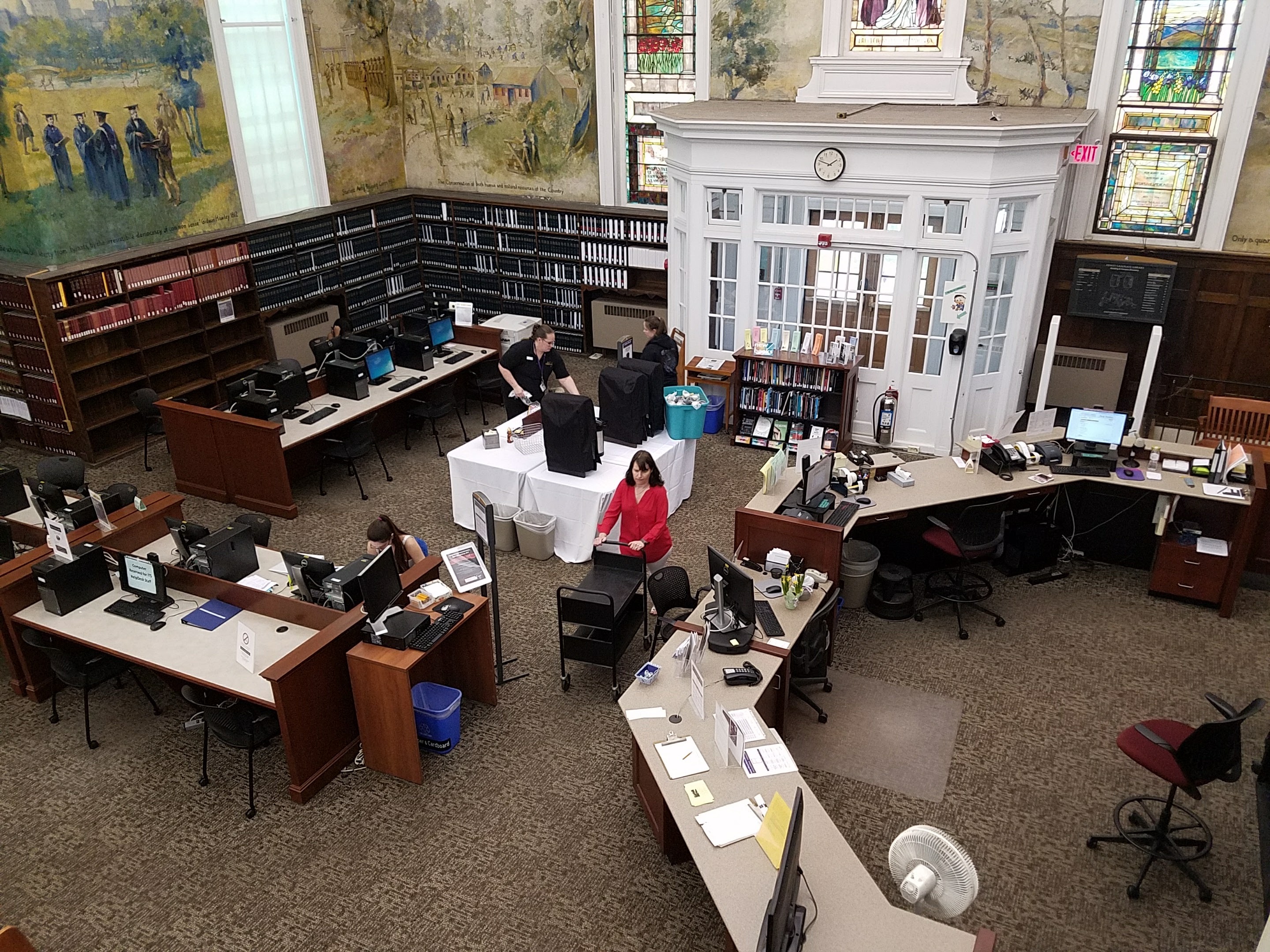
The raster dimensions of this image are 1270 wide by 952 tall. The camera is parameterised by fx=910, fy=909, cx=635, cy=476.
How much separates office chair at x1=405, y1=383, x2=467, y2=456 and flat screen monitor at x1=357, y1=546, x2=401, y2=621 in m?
4.62

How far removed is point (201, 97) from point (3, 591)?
7.35 meters

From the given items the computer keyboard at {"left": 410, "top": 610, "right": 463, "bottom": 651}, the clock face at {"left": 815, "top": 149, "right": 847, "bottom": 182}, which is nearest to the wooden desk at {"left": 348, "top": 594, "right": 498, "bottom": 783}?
the computer keyboard at {"left": 410, "top": 610, "right": 463, "bottom": 651}

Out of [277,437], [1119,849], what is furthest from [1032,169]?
[277,437]

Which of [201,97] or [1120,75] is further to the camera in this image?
[201,97]

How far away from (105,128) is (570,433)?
6.75m

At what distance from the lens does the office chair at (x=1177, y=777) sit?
16.1ft

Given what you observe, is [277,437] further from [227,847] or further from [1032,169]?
[1032,169]

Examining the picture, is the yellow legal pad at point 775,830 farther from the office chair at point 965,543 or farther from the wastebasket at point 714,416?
the wastebasket at point 714,416

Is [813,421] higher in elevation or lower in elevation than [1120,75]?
lower

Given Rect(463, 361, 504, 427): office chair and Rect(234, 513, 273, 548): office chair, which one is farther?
Rect(463, 361, 504, 427): office chair

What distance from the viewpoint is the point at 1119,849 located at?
546 centimetres

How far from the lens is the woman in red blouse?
7109 millimetres

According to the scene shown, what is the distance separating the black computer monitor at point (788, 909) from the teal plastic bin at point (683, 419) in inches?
218

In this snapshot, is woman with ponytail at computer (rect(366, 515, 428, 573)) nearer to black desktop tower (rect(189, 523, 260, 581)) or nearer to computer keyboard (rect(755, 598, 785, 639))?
black desktop tower (rect(189, 523, 260, 581))
